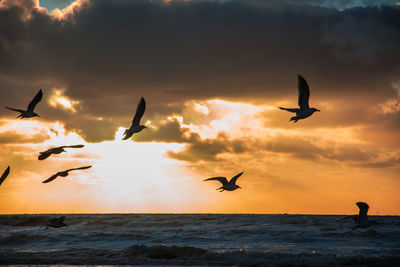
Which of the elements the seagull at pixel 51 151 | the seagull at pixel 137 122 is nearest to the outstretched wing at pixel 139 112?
the seagull at pixel 137 122

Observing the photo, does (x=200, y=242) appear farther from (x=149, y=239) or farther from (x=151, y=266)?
(x=151, y=266)

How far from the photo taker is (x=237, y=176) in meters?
24.3

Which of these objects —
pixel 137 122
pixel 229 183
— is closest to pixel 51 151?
pixel 137 122

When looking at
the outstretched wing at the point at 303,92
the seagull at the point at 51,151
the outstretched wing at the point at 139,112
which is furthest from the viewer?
the outstretched wing at the point at 139,112

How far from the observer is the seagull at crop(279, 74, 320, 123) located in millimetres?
19344

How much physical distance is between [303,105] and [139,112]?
711 cm

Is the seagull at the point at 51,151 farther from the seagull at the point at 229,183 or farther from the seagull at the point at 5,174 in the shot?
the seagull at the point at 229,183

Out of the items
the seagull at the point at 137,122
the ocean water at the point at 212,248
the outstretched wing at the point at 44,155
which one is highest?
the seagull at the point at 137,122

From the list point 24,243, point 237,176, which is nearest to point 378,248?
point 237,176

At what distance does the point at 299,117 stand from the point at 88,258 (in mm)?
11732

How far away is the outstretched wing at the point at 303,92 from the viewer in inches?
758

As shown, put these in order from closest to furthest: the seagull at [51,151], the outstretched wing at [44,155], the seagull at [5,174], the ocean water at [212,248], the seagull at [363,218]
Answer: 1. the seagull at [5,174]
2. the outstretched wing at [44,155]
3. the seagull at [51,151]
4. the ocean water at [212,248]
5. the seagull at [363,218]

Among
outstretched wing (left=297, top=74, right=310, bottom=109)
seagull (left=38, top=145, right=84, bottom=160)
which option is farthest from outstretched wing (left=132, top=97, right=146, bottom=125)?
outstretched wing (left=297, top=74, right=310, bottom=109)

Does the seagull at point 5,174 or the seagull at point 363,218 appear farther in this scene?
the seagull at point 363,218
